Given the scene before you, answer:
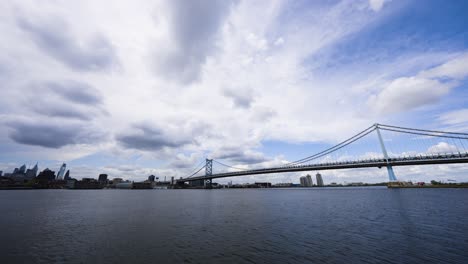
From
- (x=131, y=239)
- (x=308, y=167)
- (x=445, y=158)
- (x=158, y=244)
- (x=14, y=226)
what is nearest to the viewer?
(x=158, y=244)

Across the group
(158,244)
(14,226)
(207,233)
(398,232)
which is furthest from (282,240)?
(14,226)

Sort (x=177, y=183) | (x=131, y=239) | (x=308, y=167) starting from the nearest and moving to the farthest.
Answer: (x=131, y=239)
(x=308, y=167)
(x=177, y=183)

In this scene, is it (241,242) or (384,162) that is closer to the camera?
(241,242)

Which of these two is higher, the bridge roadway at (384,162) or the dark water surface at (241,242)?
the bridge roadway at (384,162)

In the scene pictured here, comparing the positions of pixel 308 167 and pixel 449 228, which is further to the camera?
pixel 308 167

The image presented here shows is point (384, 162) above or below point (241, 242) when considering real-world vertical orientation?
above

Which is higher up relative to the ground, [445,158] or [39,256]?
[445,158]

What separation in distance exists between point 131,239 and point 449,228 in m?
24.3

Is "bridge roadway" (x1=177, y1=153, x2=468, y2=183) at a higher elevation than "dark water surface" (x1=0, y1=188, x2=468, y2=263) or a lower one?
higher

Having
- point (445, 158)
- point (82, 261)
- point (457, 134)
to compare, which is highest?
point (457, 134)

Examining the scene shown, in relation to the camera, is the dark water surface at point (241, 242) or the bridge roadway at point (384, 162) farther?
the bridge roadway at point (384, 162)

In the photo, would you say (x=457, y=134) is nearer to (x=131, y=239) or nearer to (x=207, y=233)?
(x=207, y=233)

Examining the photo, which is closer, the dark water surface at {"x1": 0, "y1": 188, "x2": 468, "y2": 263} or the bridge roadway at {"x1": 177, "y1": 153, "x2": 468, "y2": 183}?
Result: the dark water surface at {"x1": 0, "y1": 188, "x2": 468, "y2": 263}

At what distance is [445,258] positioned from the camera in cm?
1020
